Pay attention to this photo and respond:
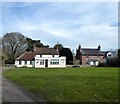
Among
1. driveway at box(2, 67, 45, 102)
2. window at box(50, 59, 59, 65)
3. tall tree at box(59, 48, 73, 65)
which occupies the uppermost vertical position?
tall tree at box(59, 48, 73, 65)

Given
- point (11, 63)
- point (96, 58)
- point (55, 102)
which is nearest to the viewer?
point (55, 102)

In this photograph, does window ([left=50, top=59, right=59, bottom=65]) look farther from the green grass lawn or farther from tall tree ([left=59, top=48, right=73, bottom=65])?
the green grass lawn

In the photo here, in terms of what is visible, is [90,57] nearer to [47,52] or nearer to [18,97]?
[47,52]

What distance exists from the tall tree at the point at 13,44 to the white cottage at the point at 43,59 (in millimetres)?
14337

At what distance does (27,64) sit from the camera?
9675cm

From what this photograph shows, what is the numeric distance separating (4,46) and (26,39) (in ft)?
37.0

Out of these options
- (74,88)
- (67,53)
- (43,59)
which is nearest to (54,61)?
(43,59)

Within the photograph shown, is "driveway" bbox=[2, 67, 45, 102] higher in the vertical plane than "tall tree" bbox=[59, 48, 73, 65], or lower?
lower

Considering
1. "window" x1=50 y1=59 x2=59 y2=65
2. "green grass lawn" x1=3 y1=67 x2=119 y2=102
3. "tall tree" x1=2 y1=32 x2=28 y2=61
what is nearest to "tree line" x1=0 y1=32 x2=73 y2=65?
"tall tree" x1=2 y1=32 x2=28 y2=61

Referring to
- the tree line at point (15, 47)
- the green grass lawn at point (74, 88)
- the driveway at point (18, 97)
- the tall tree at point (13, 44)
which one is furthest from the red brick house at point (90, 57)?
the driveway at point (18, 97)

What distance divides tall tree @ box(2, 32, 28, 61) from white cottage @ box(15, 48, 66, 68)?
564 inches

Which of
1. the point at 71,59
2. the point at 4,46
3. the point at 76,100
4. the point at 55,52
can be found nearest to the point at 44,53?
the point at 55,52

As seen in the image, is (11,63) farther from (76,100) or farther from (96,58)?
(76,100)

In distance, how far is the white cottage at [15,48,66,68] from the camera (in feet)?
303
